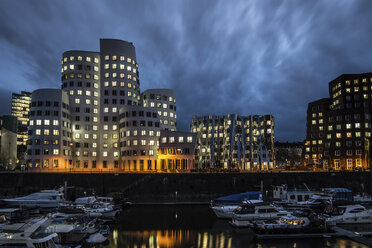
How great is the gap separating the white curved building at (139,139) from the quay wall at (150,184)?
80.1ft

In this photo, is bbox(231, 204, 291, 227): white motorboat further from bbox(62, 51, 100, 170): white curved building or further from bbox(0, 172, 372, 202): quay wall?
bbox(62, 51, 100, 170): white curved building

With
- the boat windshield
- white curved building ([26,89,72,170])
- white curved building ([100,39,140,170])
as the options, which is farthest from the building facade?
the boat windshield

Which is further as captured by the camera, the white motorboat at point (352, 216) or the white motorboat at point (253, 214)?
the white motorboat at point (253, 214)

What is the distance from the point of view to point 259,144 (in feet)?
460

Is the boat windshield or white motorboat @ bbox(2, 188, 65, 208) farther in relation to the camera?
white motorboat @ bbox(2, 188, 65, 208)

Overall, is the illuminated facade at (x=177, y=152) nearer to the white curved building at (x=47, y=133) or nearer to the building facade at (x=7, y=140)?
the white curved building at (x=47, y=133)

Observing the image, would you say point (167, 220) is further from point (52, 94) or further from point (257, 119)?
point (257, 119)

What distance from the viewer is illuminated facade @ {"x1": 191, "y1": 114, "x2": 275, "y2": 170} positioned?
138 m

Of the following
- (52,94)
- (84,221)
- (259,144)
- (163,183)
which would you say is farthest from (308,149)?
(84,221)

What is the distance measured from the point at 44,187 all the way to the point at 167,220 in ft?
129

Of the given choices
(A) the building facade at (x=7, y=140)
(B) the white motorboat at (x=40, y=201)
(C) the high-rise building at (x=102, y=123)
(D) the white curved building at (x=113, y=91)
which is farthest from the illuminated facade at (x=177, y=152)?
(A) the building facade at (x=7, y=140)

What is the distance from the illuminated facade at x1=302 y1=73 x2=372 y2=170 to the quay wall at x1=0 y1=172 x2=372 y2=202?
41916mm

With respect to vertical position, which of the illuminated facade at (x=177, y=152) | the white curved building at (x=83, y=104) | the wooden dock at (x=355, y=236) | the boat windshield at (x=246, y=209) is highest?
the white curved building at (x=83, y=104)

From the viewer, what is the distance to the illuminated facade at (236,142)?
452ft
